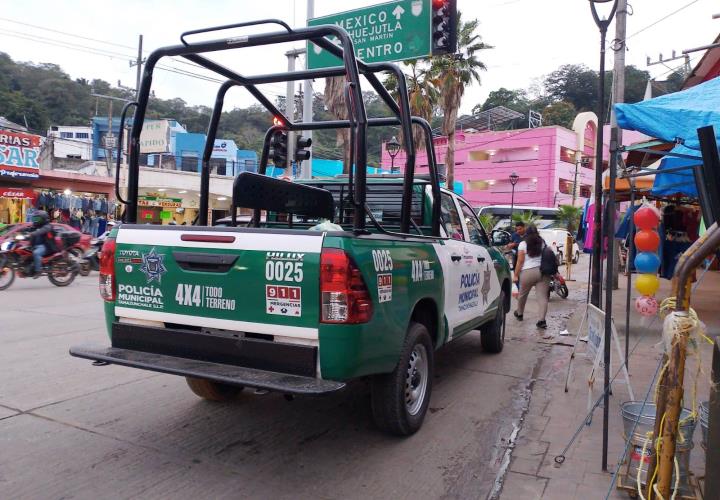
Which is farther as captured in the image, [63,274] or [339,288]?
[63,274]

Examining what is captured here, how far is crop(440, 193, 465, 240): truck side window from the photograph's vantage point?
18.3 feet

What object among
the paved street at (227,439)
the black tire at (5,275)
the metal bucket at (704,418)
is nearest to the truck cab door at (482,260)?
the paved street at (227,439)

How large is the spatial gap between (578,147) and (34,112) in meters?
48.1

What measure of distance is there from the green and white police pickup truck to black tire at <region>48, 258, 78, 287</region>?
9.79 m

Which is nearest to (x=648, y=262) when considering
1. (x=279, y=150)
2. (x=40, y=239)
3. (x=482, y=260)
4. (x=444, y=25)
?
(x=482, y=260)

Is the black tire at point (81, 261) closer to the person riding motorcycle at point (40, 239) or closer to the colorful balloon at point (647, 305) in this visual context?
the person riding motorcycle at point (40, 239)

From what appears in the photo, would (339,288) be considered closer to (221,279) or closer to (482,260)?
(221,279)

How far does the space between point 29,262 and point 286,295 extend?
1150 centimetres

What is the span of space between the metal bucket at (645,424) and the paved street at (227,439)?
898mm

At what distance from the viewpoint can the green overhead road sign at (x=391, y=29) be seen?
10.4m

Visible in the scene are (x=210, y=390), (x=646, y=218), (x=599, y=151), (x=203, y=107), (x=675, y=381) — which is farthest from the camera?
(x=203, y=107)

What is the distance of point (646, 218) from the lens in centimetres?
513

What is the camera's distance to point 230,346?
3533 millimetres

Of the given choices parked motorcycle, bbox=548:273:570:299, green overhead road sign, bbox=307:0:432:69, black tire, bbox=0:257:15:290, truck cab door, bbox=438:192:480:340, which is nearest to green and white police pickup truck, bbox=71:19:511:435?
truck cab door, bbox=438:192:480:340
